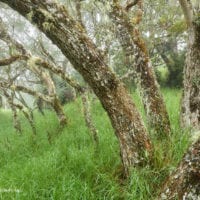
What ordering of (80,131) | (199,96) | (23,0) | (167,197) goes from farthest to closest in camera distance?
(80,131) → (199,96) → (23,0) → (167,197)

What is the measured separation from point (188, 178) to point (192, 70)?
9.50ft

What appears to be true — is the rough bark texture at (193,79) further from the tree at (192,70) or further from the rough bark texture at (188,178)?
the rough bark texture at (188,178)

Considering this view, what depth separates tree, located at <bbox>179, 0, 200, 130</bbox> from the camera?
5.54m

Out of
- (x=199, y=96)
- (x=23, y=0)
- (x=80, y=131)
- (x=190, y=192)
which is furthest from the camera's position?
(x=80, y=131)

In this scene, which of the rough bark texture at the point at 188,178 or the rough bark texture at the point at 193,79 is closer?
the rough bark texture at the point at 188,178

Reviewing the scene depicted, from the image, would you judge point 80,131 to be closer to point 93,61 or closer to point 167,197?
point 93,61

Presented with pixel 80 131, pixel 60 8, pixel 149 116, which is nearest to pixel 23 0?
pixel 60 8

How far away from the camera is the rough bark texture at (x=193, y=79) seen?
5539 mm

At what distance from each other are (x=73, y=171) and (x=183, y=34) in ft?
36.1

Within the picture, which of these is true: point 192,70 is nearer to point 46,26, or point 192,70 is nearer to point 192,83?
point 192,83

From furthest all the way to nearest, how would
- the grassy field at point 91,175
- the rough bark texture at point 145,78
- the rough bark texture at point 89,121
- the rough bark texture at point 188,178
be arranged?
the rough bark texture at point 89,121, the rough bark texture at point 145,78, the grassy field at point 91,175, the rough bark texture at point 188,178

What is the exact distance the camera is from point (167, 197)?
10.7 ft

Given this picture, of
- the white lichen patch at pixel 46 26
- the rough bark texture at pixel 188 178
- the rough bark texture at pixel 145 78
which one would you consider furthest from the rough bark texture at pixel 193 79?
the white lichen patch at pixel 46 26

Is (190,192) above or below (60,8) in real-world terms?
below
